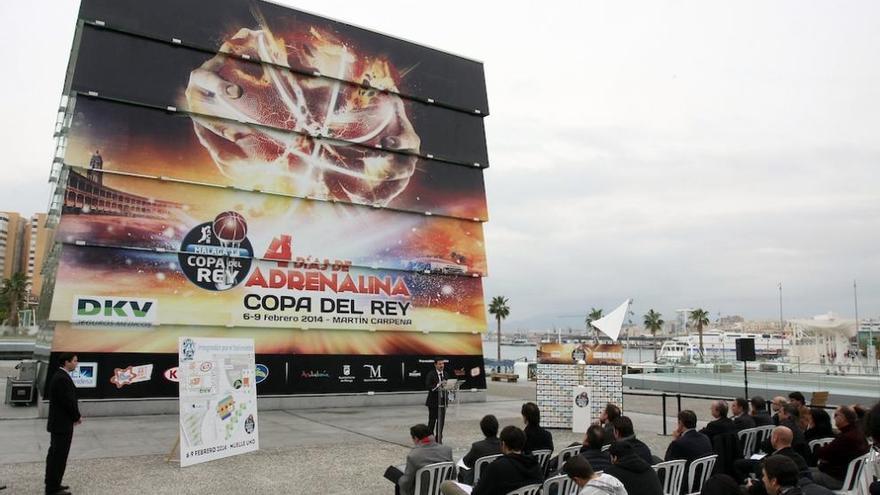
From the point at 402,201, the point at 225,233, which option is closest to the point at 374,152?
the point at 402,201

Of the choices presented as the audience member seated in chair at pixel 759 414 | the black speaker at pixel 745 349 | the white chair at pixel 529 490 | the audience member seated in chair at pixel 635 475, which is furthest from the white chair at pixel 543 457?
the black speaker at pixel 745 349

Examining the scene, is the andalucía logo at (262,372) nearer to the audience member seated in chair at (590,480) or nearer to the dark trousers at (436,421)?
the dark trousers at (436,421)

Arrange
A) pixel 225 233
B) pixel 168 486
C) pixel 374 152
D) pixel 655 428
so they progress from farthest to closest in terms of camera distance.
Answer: pixel 374 152 → pixel 225 233 → pixel 655 428 → pixel 168 486

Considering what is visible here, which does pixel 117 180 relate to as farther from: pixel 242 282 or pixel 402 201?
pixel 402 201

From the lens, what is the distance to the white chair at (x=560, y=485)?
609 cm

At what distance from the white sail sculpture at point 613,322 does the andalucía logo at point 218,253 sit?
1087 centimetres

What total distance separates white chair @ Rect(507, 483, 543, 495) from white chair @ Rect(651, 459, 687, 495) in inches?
73.1

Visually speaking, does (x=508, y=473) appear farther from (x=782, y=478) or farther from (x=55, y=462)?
(x=55, y=462)

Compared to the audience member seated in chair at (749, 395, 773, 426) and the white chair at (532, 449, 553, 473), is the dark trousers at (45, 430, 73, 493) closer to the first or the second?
the white chair at (532, 449, 553, 473)

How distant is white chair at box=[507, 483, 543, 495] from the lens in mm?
5596

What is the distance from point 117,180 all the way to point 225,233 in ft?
10.9

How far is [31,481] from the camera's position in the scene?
377 inches

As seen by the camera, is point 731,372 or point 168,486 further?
point 731,372

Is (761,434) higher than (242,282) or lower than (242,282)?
lower
